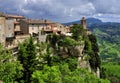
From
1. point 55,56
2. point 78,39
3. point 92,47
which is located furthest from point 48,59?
point 92,47

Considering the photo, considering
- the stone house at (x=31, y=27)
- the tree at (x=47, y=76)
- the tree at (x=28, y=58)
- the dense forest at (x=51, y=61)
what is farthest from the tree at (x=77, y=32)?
the tree at (x=47, y=76)

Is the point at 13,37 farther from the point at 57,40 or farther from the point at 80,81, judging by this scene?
the point at 80,81

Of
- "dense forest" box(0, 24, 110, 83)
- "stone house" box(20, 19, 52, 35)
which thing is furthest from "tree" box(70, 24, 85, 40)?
"stone house" box(20, 19, 52, 35)

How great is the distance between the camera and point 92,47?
98250mm

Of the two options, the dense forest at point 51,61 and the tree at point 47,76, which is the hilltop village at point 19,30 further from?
the tree at point 47,76

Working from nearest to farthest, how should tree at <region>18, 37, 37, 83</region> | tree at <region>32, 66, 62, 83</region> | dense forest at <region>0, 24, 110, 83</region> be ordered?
dense forest at <region>0, 24, 110, 83</region>
tree at <region>32, 66, 62, 83</region>
tree at <region>18, 37, 37, 83</region>

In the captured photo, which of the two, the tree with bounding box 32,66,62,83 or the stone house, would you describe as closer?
the tree with bounding box 32,66,62,83

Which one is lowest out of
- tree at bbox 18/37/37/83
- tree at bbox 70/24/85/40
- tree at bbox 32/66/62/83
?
tree at bbox 32/66/62/83

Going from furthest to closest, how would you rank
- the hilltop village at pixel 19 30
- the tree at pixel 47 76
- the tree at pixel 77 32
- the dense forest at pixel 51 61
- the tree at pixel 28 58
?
the tree at pixel 77 32 → the hilltop village at pixel 19 30 → the tree at pixel 28 58 → the tree at pixel 47 76 → the dense forest at pixel 51 61

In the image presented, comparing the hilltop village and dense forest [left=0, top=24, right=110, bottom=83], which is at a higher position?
the hilltop village

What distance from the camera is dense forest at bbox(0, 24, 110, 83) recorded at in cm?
5772

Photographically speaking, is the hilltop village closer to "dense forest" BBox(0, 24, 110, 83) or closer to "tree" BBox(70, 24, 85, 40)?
"tree" BBox(70, 24, 85, 40)

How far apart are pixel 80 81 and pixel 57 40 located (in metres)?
21.1

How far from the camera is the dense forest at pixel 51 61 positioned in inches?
2272
